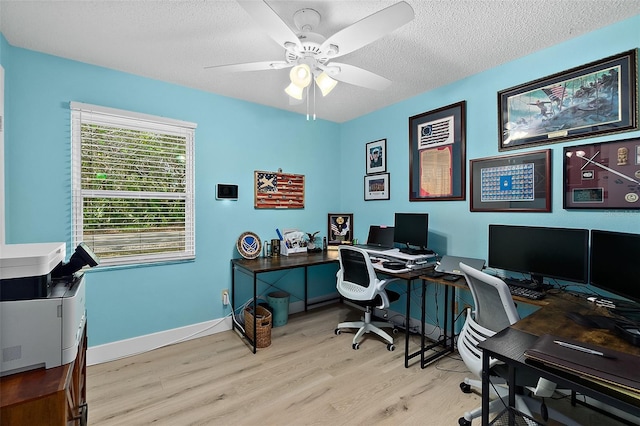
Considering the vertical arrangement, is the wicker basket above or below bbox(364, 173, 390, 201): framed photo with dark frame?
below

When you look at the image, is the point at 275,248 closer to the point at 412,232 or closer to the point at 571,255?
the point at 412,232

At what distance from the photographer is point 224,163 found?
3.01m

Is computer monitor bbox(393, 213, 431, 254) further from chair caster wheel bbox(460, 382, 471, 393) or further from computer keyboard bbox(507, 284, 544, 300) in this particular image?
chair caster wheel bbox(460, 382, 471, 393)

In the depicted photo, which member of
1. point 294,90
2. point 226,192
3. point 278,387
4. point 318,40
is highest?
point 318,40

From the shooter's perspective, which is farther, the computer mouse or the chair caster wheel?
the computer mouse

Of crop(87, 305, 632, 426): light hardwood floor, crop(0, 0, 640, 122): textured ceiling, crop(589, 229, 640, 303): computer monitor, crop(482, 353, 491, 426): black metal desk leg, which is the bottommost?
crop(87, 305, 632, 426): light hardwood floor

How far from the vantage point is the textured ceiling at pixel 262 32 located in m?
1.64

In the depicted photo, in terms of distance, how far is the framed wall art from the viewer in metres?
1.71

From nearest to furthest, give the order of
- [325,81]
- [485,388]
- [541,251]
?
1. [485,388]
2. [325,81]
3. [541,251]

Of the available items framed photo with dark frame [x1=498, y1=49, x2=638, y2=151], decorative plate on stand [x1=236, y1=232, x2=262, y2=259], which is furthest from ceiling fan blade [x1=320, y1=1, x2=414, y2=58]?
decorative plate on stand [x1=236, y1=232, x2=262, y2=259]

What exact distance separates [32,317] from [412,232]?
2719mm

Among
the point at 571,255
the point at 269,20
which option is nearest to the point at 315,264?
the point at 571,255

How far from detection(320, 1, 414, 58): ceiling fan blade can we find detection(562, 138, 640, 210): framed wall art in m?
1.58

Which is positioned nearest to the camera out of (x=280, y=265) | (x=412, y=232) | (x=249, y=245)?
(x=280, y=265)
